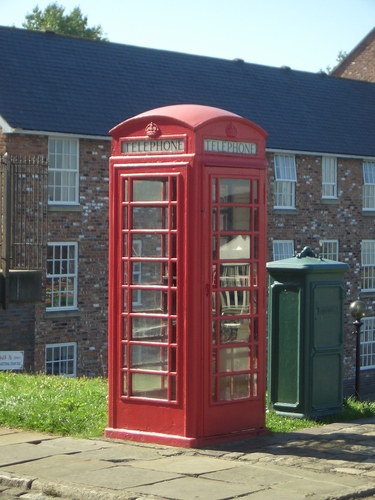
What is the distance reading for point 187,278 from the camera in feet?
27.3

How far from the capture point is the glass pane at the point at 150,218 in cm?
864

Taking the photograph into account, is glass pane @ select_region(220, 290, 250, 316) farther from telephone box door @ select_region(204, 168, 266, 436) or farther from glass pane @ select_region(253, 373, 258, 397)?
glass pane @ select_region(253, 373, 258, 397)

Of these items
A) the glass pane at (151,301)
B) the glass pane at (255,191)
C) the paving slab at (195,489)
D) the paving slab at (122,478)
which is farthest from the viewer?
the glass pane at (255,191)

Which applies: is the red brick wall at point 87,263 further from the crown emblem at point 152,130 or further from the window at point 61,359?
the crown emblem at point 152,130

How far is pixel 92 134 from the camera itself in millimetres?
25750

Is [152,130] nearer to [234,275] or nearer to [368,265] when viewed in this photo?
[234,275]

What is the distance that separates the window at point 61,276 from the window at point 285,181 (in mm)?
8417

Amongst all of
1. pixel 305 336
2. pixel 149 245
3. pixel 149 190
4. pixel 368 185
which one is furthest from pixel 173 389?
pixel 368 185

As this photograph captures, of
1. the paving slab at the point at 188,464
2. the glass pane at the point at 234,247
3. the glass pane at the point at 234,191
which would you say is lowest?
the paving slab at the point at 188,464

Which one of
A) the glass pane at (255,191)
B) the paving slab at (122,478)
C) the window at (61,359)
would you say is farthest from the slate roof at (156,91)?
the paving slab at (122,478)

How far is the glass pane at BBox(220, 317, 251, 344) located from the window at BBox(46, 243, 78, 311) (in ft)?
56.4

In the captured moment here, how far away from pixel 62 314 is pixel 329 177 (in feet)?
40.7

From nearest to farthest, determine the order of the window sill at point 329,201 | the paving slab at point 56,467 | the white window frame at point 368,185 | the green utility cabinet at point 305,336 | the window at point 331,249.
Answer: the paving slab at point 56,467
the green utility cabinet at point 305,336
the window sill at point 329,201
the window at point 331,249
the white window frame at point 368,185

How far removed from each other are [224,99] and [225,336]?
78.2ft
